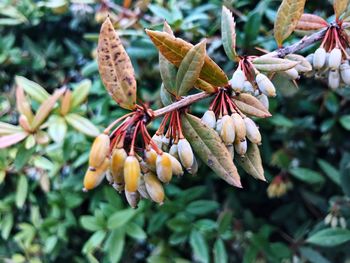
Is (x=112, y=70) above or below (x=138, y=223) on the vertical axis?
above

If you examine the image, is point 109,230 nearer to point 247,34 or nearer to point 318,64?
point 247,34

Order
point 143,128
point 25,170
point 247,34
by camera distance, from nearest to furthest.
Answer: point 143,128, point 247,34, point 25,170

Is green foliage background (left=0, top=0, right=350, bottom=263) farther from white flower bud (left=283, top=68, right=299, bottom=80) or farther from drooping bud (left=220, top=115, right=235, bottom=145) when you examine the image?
drooping bud (left=220, top=115, right=235, bottom=145)

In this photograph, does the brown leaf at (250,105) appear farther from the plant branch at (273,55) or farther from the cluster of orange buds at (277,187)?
the cluster of orange buds at (277,187)

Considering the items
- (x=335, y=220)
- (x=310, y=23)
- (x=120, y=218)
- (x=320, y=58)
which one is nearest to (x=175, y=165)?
(x=320, y=58)

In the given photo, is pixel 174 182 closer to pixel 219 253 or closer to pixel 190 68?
pixel 219 253

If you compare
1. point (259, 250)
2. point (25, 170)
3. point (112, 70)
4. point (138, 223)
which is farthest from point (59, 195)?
point (112, 70)

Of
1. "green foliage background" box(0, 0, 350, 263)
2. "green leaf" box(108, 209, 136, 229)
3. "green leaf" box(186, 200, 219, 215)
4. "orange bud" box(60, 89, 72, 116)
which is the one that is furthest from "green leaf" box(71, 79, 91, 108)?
"green leaf" box(186, 200, 219, 215)

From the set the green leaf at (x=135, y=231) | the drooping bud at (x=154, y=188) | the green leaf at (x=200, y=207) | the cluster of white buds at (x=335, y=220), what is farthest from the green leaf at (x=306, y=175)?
the drooping bud at (x=154, y=188)
